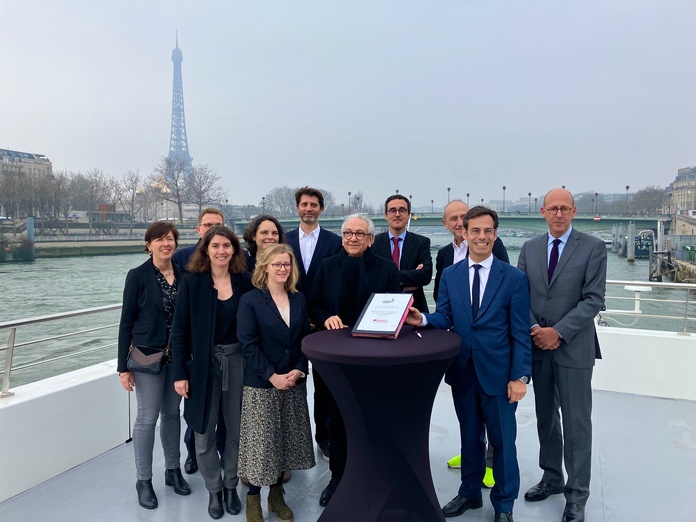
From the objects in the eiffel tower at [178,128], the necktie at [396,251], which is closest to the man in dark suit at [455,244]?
the necktie at [396,251]

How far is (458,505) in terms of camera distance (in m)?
2.48

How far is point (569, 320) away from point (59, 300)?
19.0m

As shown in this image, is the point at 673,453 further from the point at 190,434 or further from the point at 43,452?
the point at 43,452

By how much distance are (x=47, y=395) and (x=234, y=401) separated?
1244 mm

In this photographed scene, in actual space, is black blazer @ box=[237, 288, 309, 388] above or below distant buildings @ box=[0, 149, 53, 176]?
below

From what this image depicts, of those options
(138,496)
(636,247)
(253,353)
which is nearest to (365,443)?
(253,353)

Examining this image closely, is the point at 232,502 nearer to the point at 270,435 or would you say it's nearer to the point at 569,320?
the point at 270,435

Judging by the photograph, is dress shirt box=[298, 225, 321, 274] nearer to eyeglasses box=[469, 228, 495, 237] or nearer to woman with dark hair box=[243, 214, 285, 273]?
woman with dark hair box=[243, 214, 285, 273]

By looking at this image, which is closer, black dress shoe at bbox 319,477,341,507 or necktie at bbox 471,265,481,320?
necktie at bbox 471,265,481,320

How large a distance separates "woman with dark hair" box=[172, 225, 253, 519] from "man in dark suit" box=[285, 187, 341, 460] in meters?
0.68

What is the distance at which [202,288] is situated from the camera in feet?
8.05

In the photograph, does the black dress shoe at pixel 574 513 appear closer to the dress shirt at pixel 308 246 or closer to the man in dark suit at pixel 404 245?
the man in dark suit at pixel 404 245

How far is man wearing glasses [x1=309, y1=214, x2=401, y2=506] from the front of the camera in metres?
2.51

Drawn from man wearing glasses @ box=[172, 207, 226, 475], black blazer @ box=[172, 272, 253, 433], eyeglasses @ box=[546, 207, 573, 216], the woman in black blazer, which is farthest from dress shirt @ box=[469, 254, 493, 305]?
man wearing glasses @ box=[172, 207, 226, 475]
